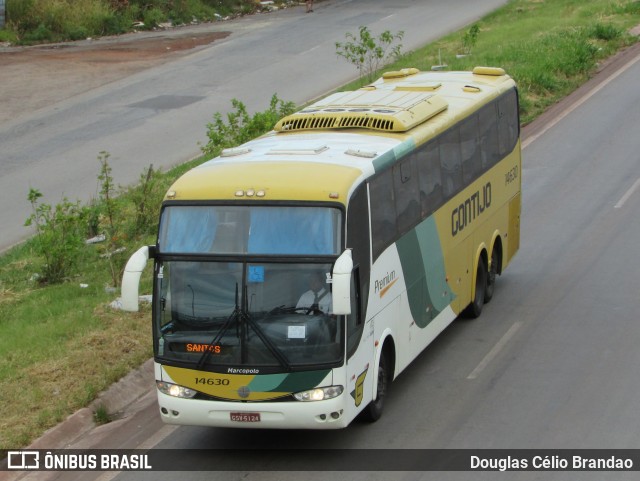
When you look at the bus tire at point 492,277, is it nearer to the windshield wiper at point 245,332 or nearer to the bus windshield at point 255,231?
the bus windshield at point 255,231

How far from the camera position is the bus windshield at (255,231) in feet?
36.0

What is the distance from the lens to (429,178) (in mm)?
14039

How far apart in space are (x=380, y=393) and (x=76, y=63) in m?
26.4

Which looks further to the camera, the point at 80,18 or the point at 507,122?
the point at 80,18

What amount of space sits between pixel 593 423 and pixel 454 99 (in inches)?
222

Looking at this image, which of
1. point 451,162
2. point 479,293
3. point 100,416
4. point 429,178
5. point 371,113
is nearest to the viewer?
point 100,416

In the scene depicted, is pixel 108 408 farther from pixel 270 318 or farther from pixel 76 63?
pixel 76 63

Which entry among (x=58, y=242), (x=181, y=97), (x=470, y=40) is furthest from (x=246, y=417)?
(x=470, y=40)

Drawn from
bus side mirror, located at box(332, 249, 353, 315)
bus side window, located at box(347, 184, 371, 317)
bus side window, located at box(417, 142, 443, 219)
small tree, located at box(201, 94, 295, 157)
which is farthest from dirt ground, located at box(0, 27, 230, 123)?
bus side mirror, located at box(332, 249, 353, 315)

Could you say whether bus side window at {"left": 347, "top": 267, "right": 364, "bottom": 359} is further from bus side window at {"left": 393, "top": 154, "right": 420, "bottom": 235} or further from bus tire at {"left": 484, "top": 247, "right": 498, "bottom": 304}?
bus tire at {"left": 484, "top": 247, "right": 498, "bottom": 304}

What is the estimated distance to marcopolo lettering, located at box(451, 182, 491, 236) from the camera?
588 inches

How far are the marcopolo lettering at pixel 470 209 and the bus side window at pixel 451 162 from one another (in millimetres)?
296

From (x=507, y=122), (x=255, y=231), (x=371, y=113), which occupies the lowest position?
(x=507, y=122)

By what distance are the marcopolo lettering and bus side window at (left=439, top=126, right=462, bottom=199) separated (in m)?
0.30
